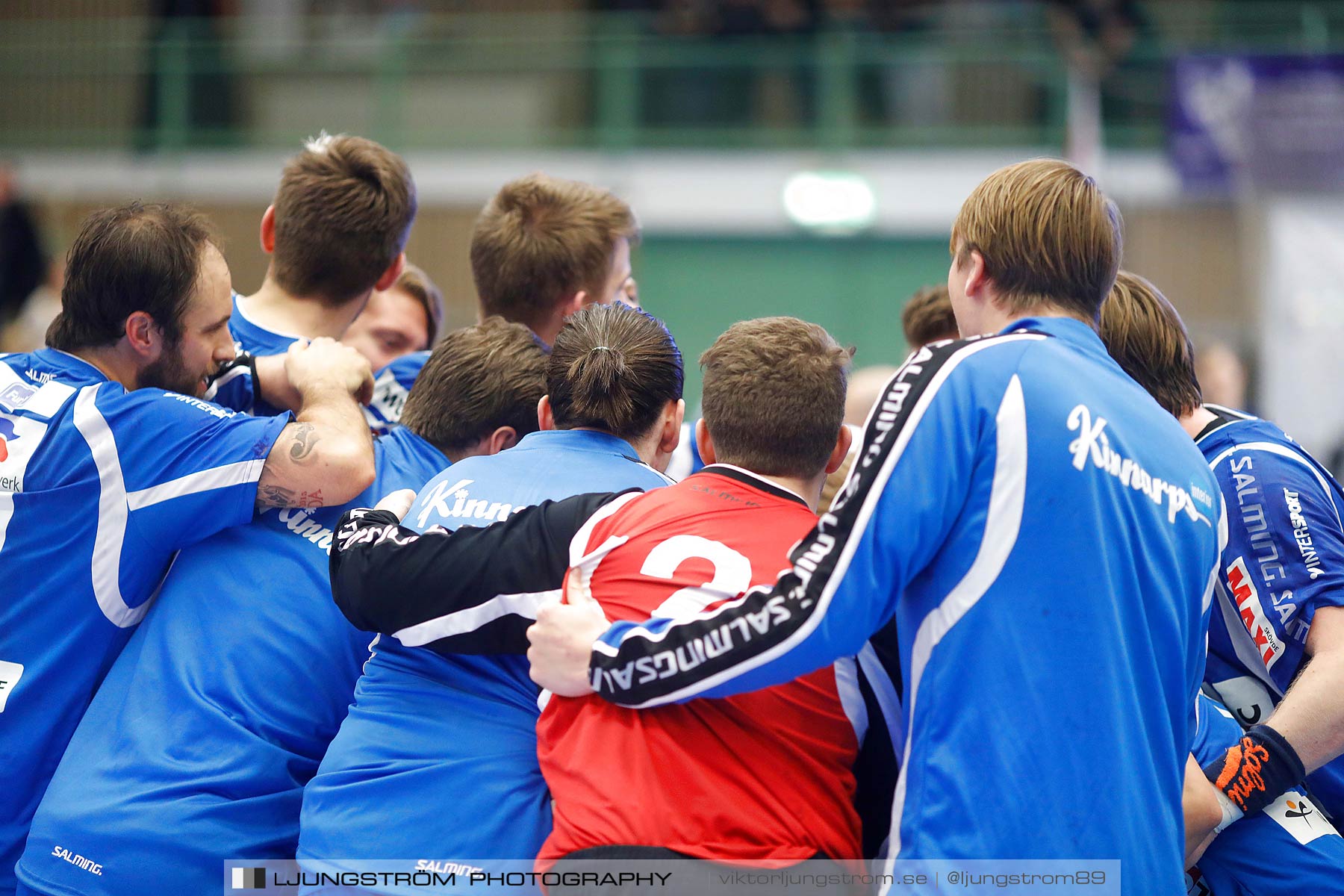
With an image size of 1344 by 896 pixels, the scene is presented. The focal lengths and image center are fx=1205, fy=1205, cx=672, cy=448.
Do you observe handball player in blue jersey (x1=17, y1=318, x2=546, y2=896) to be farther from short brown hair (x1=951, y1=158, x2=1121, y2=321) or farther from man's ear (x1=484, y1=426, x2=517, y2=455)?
short brown hair (x1=951, y1=158, x2=1121, y2=321)

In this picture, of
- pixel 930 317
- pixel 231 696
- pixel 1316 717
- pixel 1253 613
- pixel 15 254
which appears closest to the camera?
pixel 1316 717

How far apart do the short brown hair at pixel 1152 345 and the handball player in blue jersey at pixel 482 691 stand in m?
1.22

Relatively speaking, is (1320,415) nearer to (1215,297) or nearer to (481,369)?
(1215,297)

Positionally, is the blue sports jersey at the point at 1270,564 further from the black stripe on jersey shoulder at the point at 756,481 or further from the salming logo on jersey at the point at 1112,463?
the black stripe on jersey shoulder at the point at 756,481

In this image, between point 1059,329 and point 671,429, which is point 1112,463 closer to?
point 1059,329

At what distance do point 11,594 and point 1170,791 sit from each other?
2.79m

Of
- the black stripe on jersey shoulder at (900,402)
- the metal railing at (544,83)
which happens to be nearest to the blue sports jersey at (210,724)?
the black stripe on jersey shoulder at (900,402)

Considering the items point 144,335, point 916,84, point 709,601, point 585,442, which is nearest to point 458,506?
point 585,442

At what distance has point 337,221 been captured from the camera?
379 cm

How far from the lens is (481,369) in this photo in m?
3.25

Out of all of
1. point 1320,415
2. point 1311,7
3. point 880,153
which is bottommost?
point 1320,415

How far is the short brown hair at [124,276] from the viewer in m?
3.16

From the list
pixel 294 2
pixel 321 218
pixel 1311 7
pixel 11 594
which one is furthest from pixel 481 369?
pixel 294 2

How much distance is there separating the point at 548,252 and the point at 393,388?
828 millimetres
